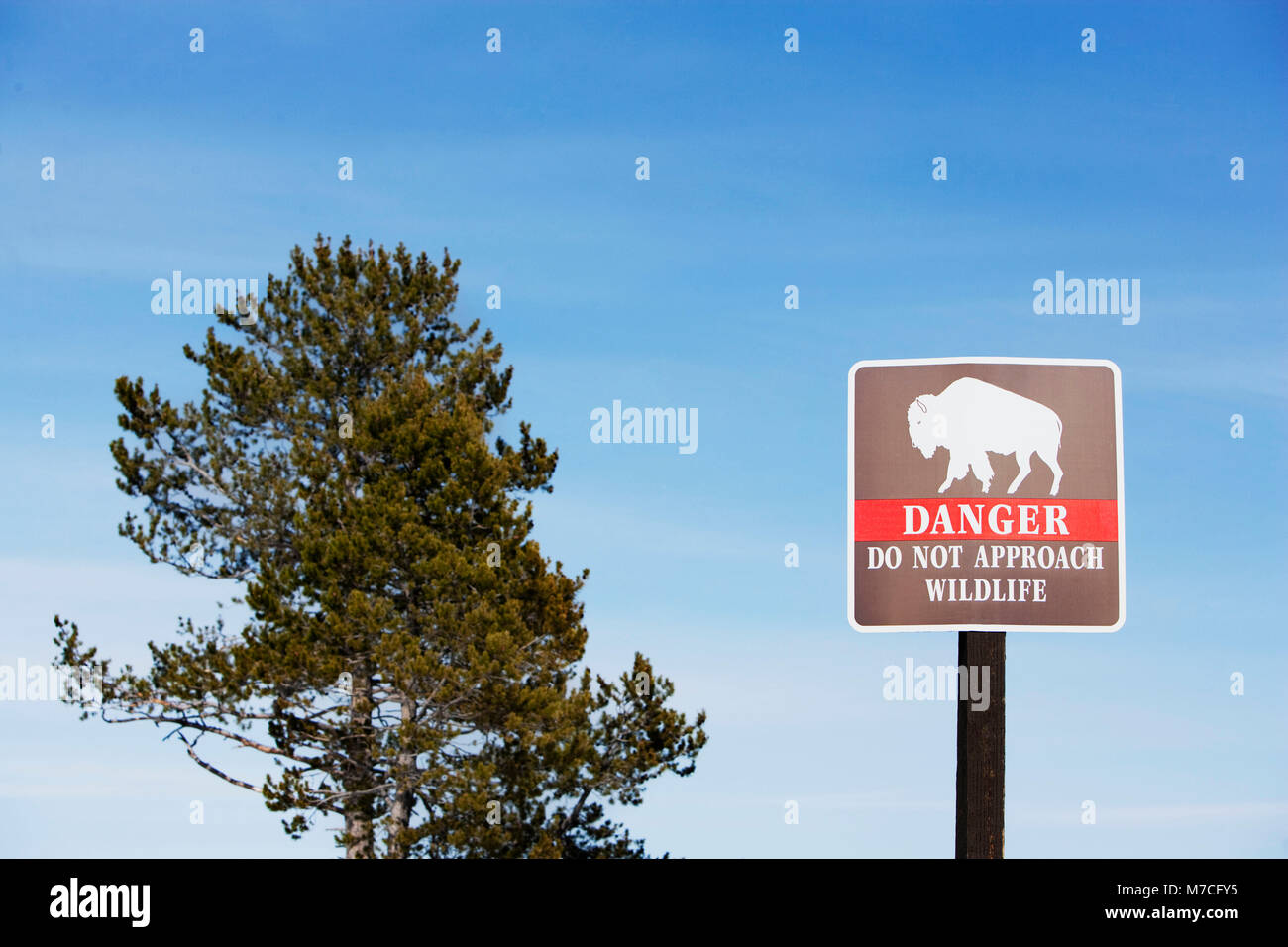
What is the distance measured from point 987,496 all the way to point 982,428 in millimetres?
584

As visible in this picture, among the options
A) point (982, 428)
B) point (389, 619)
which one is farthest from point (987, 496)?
point (389, 619)

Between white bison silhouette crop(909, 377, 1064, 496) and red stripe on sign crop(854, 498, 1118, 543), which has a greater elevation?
white bison silhouette crop(909, 377, 1064, 496)

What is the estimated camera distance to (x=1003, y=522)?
1024cm

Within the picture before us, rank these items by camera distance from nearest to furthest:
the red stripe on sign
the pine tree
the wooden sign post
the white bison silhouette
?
1. the wooden sign post
2. the white bison silhouette
3. the red stripe on sign
4. the pine tree

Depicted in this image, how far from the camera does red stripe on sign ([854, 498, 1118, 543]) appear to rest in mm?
10211

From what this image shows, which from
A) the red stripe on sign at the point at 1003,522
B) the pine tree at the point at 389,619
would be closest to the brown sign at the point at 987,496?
the red stripe on sign at the point at 1003,522

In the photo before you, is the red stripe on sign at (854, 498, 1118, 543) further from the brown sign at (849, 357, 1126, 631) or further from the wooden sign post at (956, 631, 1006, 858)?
the wooden sign post at (956, 631, 1006, 858)

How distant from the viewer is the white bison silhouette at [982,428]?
33.0 ft

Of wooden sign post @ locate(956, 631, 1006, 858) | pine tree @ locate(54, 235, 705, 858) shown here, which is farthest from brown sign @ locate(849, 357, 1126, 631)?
pine tree @ locate(54, 235, 705, 858)

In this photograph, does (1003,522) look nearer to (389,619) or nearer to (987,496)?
(987,496)

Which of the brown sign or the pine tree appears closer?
the brown sign

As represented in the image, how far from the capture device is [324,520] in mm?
24938

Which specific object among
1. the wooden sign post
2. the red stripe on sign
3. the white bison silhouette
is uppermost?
the white bison silhouette

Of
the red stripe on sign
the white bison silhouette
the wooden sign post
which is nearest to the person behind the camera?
the wooden sign post
